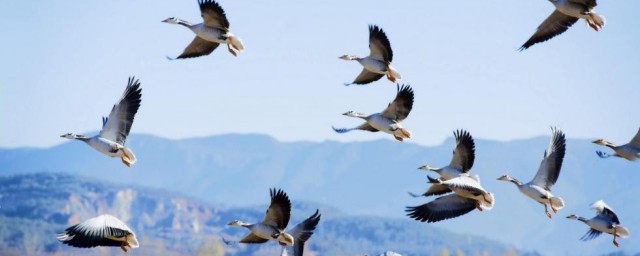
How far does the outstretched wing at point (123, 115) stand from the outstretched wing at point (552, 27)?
360 inches

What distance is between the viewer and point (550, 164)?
2394 cm

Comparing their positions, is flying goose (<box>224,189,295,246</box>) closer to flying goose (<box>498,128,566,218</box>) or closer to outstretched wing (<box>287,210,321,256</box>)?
outstretched wing (<box>287,210,321,256</box>)

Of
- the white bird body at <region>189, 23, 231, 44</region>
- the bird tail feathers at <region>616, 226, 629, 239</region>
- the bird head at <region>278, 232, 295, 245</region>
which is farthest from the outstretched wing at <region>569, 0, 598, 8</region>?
the bird head at <region>278, 232, 295, 245</region>

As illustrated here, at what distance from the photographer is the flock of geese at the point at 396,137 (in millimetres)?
21234

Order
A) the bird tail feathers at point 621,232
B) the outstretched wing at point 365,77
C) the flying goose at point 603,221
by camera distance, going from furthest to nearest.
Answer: the outstretched wing at point 365,77 → the flying goose at point 603,221 → the bird tail feathers at point 621,232

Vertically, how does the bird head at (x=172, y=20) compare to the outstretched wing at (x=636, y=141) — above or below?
above

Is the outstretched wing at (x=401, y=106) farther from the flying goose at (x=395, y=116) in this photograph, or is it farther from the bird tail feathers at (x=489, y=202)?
the bird tail feathers at (x=489, y=202)

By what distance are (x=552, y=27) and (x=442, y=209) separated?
514 cm

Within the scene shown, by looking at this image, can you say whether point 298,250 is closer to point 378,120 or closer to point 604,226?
point 378,120

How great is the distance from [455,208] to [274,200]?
207 inches

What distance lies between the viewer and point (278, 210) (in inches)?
830

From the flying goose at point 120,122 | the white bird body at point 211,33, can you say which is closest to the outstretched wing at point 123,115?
the flying goose at point 120,122

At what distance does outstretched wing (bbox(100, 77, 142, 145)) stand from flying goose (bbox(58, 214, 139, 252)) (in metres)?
2.47

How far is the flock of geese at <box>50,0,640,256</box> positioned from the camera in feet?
69.7
